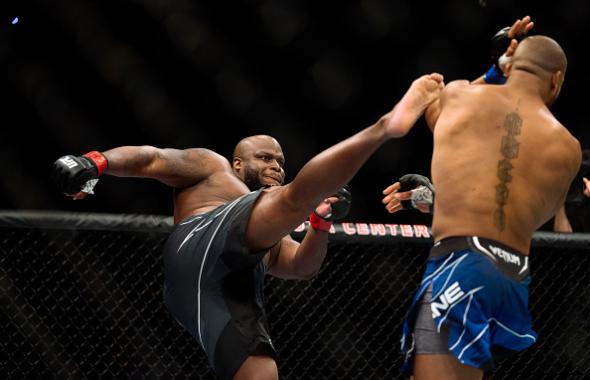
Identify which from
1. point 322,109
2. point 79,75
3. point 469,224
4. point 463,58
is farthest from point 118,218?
point 463,58

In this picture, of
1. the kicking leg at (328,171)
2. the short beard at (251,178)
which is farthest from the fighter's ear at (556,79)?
the short beard at (251,178)

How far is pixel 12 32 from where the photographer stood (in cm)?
325

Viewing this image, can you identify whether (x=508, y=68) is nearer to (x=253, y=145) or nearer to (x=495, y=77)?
(x=495, y=77)

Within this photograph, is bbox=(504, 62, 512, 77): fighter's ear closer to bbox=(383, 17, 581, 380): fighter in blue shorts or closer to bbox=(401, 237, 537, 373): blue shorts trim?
bbox=(383, 17, 581, 380): fighter in blue shorts

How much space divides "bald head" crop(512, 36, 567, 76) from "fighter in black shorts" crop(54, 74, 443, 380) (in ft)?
0.69

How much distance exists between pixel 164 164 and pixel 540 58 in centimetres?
111

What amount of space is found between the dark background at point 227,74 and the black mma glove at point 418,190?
5.90ft

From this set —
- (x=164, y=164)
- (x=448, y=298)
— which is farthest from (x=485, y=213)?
(x=164, y=164)

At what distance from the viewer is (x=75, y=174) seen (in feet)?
6.32

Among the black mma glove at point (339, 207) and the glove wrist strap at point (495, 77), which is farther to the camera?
the black mma glove at point (339, 207)

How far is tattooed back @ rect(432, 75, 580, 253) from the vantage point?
1563 mm

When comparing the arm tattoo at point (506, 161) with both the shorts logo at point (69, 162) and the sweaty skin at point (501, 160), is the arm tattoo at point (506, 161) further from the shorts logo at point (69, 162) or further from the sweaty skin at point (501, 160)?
the shorts logo at point (69, 162)

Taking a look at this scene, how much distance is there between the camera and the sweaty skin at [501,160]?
1.56 m

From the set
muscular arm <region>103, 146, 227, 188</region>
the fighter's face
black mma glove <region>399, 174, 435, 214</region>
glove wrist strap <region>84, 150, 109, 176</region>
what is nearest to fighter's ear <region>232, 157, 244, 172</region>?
the fighter's face
